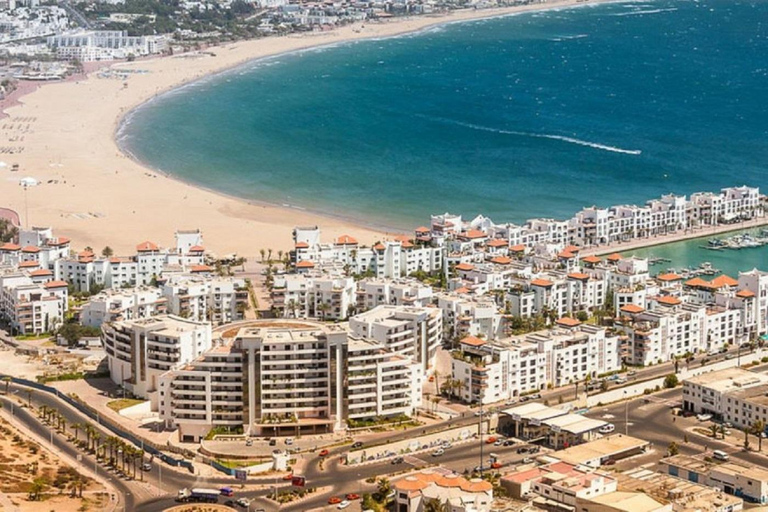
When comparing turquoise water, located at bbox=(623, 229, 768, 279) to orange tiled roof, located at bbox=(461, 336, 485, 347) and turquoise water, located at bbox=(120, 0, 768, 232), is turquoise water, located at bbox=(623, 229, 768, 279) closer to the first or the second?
turquoise water, located at bbox=(120, 0, 768, 232)

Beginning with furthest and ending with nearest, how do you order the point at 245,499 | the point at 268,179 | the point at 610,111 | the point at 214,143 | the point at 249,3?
the point at 249,3
the point at 610,111
the point at 214,143
the point at 268,179
the point at 245,499

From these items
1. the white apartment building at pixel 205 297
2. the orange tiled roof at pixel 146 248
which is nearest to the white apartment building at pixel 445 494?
the white apartment building at pixel 205 297

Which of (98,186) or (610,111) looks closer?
(98,186)

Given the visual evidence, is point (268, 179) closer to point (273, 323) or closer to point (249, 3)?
point (273, 323)

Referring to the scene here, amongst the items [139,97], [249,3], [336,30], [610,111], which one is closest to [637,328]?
[610,111]

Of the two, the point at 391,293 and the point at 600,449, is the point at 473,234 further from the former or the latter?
the point at 600,449

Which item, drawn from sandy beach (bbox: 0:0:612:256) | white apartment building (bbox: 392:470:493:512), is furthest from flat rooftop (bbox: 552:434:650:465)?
sandy beach (bbox: 0:0:612:256)

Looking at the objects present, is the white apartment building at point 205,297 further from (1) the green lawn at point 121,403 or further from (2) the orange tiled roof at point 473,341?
(2) the orange tiled roof at point 473,341

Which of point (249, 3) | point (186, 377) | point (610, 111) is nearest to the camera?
point (186, 377)
